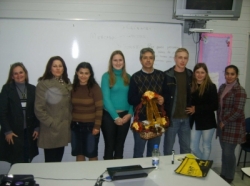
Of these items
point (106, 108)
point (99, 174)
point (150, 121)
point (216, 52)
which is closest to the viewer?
point (99, 174)

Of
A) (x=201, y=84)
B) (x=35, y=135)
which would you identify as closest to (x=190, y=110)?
(x=201, y=84)

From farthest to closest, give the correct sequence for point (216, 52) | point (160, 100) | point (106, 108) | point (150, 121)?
point (216, 52) < point (106, 108) < point (160, 100) < point (150, 121)

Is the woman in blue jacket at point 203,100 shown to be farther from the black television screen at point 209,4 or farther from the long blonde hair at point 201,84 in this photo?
the black television screen at point 209,4

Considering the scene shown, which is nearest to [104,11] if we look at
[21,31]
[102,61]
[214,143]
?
[102,61]

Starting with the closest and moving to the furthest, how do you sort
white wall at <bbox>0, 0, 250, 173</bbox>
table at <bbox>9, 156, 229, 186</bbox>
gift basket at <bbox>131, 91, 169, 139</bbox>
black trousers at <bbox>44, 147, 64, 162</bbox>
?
1. table at <bbox>9, 156, 229, 186</bbox>
2. gift basket at <bbox>131, 91, 169, 139</bbox>
3. black trousers at <bbox>44, 147, 64, 162</bbox>
4. white wall at <bbox>0, 0, 250, 173</bbox>

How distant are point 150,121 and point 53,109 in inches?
41.7

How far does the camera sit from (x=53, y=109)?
2562mm

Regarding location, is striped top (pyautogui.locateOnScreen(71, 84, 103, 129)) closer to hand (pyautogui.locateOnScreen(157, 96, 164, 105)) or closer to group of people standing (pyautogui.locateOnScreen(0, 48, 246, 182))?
group of people standing (pyautogui.locateOnScreen(0, 48, 246, 182))

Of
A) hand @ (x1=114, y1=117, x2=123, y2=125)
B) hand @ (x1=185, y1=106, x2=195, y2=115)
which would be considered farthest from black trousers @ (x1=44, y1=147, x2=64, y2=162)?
hand @ (x1=185, y1=106, x2=195, y2=115)

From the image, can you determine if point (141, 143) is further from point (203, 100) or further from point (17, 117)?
point (17, 117)

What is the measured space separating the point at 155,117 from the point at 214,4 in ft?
5.78

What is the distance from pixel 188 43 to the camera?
11.5 feet

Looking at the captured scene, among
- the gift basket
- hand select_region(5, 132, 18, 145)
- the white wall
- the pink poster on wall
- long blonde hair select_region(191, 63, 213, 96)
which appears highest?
the white wall

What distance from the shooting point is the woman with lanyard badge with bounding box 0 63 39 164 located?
2551 millimetres
